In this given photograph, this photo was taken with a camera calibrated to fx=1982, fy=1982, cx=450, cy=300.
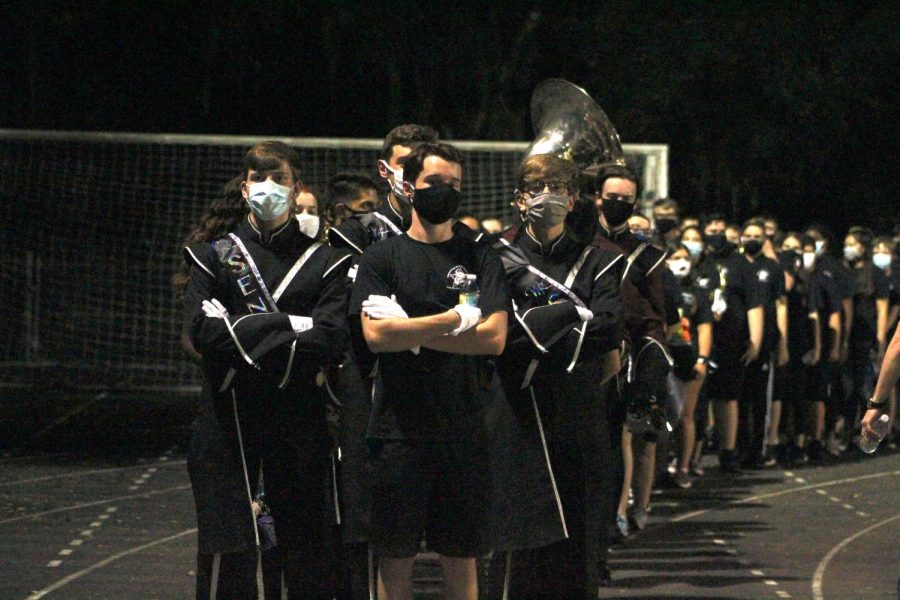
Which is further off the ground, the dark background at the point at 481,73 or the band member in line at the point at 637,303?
the dark background at the point at 481,73

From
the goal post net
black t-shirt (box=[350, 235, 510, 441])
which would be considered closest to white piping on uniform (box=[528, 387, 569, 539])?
black t-shirt (box=[350, 235, 510, 441])

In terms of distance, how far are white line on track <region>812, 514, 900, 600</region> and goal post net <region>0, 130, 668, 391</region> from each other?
1018 centimetres

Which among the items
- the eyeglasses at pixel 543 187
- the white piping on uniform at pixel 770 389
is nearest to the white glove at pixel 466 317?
the eyeglasses at pixel 543 187

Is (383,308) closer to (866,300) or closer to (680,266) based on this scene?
(680,266)

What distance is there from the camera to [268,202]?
7426 millimetres

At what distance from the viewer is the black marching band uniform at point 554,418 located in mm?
7699

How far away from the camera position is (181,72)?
27.6m

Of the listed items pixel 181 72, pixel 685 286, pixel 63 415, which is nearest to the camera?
pixel 685 286

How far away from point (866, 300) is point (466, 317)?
11461mm

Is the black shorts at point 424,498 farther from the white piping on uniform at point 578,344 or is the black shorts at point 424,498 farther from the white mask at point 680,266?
the white mask at point 680,266

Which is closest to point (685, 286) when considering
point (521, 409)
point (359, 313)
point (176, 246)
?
point (521, 409)

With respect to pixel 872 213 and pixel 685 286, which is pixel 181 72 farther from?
pixel 685 286

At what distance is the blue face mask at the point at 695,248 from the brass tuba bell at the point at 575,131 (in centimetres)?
275

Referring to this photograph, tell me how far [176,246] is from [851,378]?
10.1m
